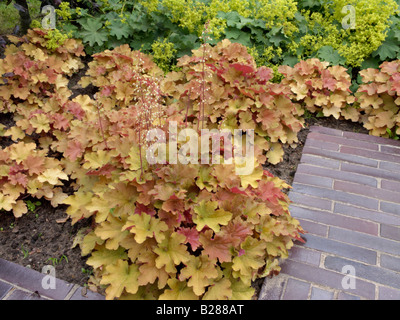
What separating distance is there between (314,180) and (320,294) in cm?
92

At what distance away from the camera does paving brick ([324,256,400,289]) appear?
1933 millimetres

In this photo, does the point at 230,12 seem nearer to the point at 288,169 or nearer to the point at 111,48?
the point at 111,48

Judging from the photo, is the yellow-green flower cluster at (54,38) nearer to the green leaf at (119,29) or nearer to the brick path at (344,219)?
the green leaf at (119,29)

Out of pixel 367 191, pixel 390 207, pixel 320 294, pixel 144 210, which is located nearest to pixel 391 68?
pixel 367 191

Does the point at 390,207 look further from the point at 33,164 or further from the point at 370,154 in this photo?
the point at 33,164

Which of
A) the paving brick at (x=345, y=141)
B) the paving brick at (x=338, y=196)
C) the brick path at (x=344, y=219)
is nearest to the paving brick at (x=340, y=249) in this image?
the brick path at (x=344, y=219)

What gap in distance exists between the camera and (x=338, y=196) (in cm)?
246

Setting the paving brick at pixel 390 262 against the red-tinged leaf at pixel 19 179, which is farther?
the red-tinged leaf at pixel 19 179

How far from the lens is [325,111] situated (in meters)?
3.18

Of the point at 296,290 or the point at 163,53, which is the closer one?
the point at 296,290

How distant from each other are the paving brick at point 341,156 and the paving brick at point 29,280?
1.93 metres

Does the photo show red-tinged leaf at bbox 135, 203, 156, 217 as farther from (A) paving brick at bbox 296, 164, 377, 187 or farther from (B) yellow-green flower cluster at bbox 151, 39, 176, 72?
(B) yellow-green flower cluster at bbox 151, 39, 176, 72

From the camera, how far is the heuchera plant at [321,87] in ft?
10.3
